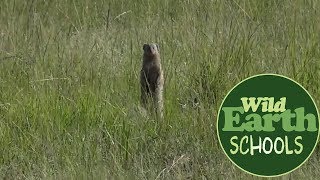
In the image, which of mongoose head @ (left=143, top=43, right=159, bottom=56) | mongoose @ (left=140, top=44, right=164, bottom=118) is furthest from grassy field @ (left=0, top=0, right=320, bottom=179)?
mongoose head @ (left=143, top=43, right=159, bottom=56)

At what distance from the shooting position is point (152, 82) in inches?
123

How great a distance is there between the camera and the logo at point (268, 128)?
2.64 m

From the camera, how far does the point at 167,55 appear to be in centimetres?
383

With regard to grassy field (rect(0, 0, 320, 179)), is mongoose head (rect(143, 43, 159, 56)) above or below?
above

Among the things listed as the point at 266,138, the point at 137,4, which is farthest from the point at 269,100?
the point at 137,4

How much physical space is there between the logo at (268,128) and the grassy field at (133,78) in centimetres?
7

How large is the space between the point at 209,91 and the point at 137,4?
5.62ft

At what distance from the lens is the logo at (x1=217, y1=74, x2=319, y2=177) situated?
8.66ft

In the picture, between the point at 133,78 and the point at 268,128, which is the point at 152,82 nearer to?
the point at 133,78

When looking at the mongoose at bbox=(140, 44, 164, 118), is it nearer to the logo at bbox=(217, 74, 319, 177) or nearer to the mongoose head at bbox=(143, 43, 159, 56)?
the mongoose head at bbox=(143, 43, 159, 56)

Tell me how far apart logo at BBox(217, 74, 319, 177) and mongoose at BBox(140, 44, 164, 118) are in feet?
1.53

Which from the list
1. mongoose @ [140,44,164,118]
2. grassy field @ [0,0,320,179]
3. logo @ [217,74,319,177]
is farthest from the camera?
mongoose @ [140,44,164,118]

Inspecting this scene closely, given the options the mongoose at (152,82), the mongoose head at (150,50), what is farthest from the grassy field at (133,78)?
the mongoose head at (150,50)

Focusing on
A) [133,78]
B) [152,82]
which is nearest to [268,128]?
[152,82]
